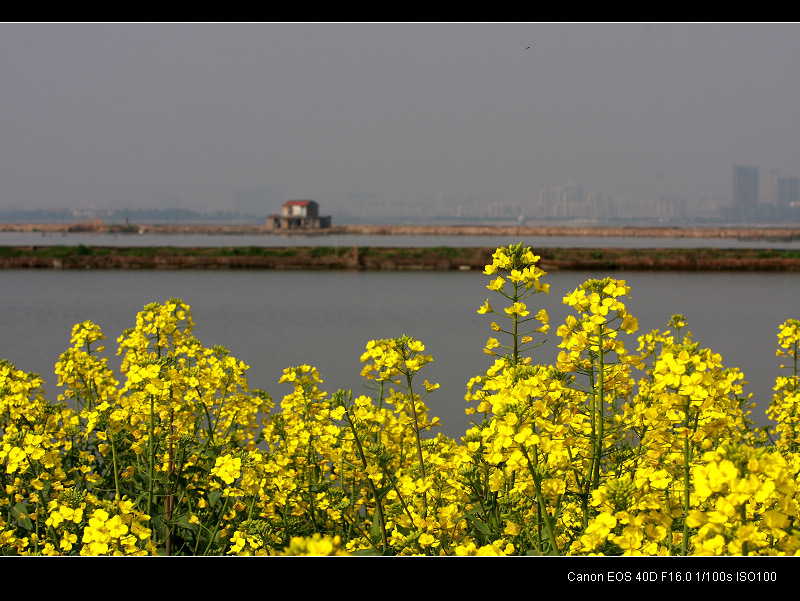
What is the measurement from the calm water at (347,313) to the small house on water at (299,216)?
68652mm

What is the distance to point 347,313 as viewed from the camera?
613 inches

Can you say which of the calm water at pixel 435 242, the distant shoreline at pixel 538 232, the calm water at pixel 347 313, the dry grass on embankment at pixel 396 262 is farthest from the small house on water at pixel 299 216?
the calm water at pixel 347 313

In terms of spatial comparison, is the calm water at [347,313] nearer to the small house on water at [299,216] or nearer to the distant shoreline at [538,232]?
the distant shoreline at [538,232]

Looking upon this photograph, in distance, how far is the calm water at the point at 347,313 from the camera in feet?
31.2

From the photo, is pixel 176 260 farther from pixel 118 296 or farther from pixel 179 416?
pixel 179 416

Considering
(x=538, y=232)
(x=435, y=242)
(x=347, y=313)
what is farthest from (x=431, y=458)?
(x=538, y=232)

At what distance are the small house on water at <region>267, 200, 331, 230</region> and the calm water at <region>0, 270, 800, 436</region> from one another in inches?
2703

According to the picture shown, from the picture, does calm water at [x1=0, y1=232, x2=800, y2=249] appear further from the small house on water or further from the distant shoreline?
the small house on water

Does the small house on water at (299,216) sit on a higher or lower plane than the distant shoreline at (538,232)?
higher

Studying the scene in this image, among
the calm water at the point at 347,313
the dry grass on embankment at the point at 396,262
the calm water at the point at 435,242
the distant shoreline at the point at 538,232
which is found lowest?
the calm water at the point at 347,313

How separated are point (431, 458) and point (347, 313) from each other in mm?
12357

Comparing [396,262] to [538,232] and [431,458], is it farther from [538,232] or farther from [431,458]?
[538,232]
